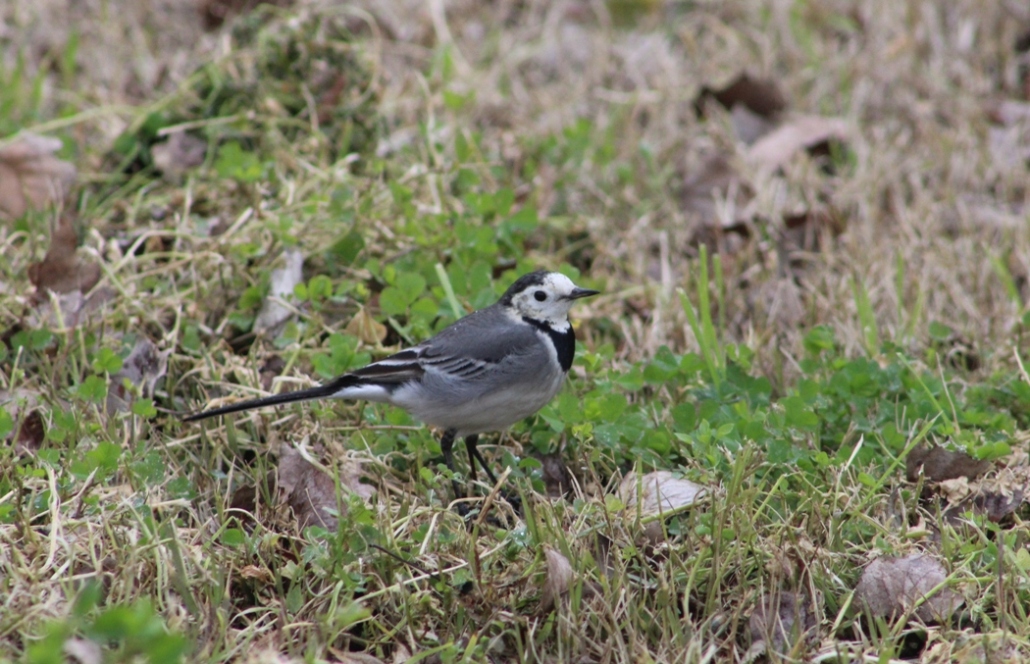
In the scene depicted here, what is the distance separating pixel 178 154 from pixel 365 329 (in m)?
1.91

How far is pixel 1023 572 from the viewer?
358 centimetres

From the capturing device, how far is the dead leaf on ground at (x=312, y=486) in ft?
13.1

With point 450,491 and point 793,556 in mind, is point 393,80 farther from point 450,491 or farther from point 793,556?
point 793,556

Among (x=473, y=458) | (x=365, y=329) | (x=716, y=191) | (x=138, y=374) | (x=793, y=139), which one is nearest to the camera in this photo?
(x=473, y=458)

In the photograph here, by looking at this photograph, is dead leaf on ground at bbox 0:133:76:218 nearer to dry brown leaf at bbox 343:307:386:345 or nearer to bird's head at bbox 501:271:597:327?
dry brown leaf at bbox 343:307:386:345

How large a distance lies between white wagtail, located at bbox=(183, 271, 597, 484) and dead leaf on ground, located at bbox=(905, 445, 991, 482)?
1.33 meters

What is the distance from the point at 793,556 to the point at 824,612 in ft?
0.62

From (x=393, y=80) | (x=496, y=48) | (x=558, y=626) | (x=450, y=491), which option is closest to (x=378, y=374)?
(x=450, y=491)

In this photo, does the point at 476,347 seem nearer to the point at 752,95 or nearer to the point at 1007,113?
the point at 752,95

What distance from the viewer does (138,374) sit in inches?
187

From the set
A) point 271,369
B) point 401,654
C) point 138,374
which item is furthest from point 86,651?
point 271,369

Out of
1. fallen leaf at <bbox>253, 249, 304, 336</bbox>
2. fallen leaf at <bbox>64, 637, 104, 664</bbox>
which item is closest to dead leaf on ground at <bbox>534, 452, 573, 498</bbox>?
fallen leaf at <bbox>253, 249, 304, 336</bbox>

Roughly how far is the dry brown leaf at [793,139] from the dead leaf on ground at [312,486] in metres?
3.42

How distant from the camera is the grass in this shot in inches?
138
